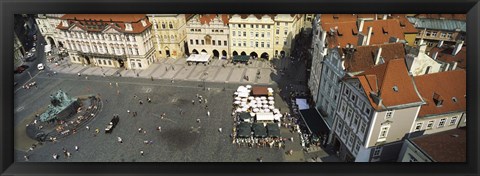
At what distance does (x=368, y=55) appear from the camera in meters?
19.6

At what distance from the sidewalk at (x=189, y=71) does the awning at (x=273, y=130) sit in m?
8.81

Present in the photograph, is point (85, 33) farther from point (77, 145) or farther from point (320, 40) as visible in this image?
point (320, 40)

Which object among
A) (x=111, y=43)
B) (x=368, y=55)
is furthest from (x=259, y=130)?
(x=111, y=43)

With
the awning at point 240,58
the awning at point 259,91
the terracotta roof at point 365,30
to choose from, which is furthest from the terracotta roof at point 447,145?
the awning at point 240,58

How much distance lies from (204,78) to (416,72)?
20.4m

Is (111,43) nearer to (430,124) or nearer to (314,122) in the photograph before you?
(314,122)

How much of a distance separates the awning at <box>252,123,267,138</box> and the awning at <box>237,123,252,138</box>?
37 cm

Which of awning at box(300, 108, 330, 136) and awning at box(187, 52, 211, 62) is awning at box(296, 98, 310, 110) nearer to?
awning at box(300, 108, 330, 136)

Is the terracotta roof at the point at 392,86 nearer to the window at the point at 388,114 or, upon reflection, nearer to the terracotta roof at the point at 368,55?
the window at the point at 388,114

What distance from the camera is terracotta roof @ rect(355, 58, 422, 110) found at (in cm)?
1530

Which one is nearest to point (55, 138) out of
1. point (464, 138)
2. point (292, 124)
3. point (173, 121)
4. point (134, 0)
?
point (173, 121)

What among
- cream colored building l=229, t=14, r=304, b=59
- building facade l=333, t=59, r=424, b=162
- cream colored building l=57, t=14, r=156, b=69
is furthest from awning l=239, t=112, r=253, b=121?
cream colored building l=57, t=14, r=156, b=69

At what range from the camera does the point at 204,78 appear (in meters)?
32.2

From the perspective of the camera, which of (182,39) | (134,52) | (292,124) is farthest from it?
(182,39)
